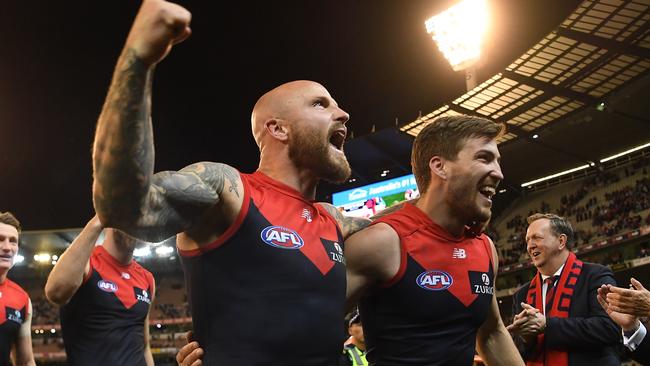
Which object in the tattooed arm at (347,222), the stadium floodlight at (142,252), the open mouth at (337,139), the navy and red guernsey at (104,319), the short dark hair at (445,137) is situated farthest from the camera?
the stadium floodlight at (142,252)

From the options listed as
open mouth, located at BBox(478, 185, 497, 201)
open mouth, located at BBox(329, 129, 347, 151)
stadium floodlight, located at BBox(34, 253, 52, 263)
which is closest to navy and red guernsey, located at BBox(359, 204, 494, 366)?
open mouth, located at BBox(478, 185, 497, 201)

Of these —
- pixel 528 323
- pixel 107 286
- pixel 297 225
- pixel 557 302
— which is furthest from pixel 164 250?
pixel 297 225

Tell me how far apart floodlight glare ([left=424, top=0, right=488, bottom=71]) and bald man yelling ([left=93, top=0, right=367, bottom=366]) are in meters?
24.4

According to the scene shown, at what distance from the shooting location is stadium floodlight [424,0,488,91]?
26.2 meters

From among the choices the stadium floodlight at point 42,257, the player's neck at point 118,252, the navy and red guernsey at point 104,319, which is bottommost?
the stadium floodlight at point 42,257

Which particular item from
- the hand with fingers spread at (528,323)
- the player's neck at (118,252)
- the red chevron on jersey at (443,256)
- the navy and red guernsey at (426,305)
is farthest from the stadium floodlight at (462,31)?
the navy and red guernsey at (426,305)

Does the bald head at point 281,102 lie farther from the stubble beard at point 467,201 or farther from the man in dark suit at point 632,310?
the man in dark suit at point 632,310

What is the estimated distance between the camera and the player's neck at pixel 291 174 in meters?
3.13

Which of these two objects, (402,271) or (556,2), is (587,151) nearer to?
(556,2)

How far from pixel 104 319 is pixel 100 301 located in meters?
0.16

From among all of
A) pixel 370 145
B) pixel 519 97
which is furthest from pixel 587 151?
pixel 370 145

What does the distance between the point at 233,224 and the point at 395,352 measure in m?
1.25

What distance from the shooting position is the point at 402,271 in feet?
10.9

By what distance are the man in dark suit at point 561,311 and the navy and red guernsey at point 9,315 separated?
4.17m
